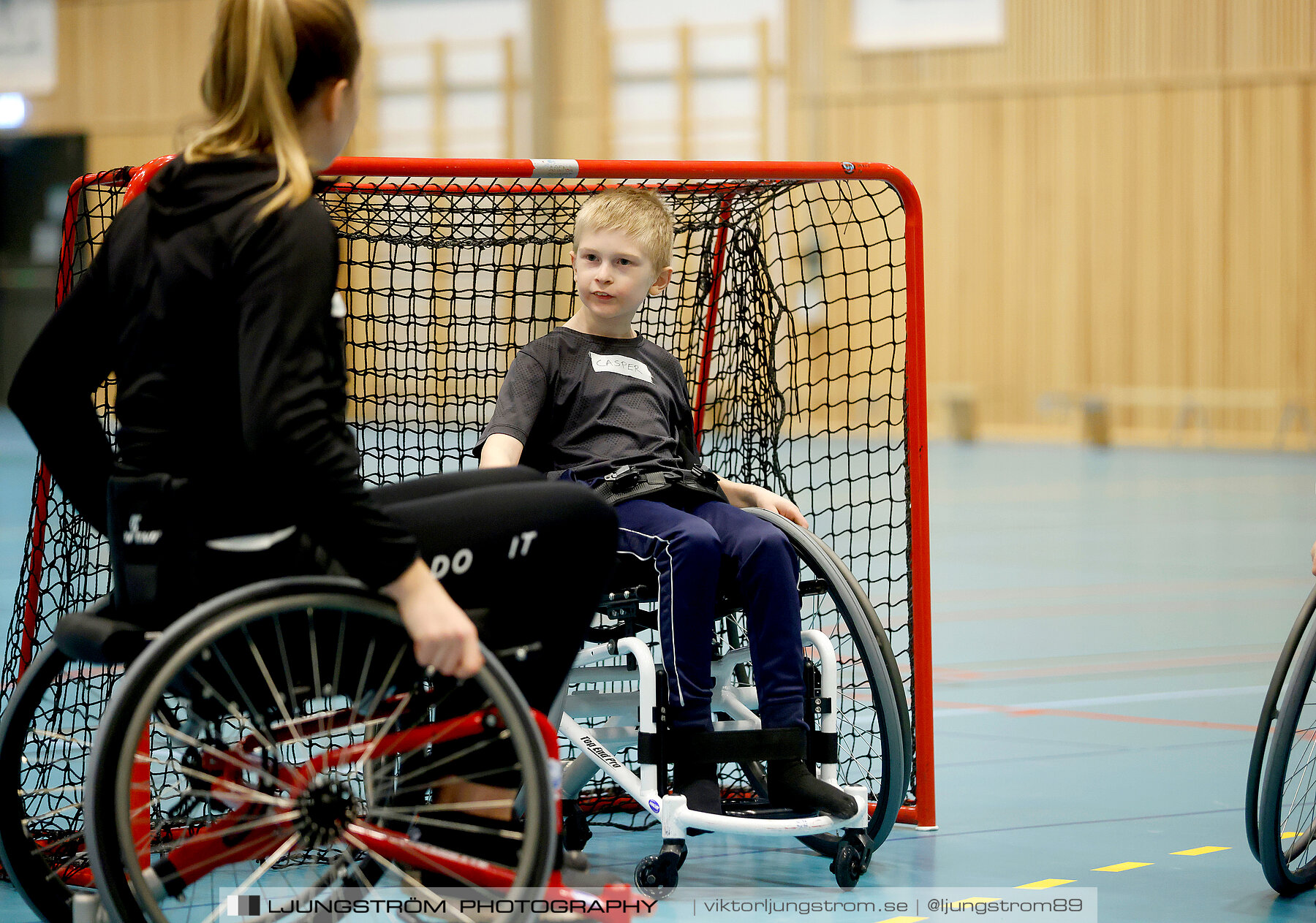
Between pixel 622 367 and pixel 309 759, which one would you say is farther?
pixel 622 367

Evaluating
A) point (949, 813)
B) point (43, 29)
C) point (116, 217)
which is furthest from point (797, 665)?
point (43, 29)

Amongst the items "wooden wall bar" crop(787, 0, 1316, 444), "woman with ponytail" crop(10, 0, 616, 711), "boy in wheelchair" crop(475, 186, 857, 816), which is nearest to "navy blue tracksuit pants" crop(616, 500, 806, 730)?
"boy in wheelchair" crop(475, 186, 857, 816)

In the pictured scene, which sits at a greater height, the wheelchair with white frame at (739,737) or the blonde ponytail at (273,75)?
the blonde ponytail at (273,75)

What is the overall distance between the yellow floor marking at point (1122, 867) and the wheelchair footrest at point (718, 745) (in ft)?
1.99

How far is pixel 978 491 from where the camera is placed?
1112cm

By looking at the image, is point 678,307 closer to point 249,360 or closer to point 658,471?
point 658,471

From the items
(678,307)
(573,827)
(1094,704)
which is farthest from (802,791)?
(1094,704)

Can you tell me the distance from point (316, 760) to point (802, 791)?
36.3 inches

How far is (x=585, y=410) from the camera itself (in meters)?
2.81

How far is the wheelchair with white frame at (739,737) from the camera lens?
8.05ft

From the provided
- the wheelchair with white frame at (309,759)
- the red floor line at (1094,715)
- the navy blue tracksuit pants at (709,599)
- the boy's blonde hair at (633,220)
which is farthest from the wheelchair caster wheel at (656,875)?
the red floor line at (1094,715)

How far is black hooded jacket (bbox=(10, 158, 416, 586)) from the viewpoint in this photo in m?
1.70

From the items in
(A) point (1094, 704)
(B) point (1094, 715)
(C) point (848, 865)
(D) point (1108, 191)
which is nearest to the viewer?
(C) point (848, 865)

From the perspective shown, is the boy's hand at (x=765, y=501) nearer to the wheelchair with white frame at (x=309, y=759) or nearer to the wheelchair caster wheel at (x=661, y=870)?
the wheelchair caster wheel at (x=661, y=870)
